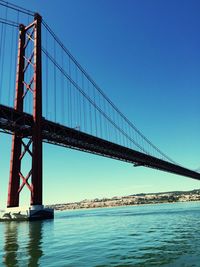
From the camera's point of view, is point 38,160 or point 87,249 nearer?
point 87,249

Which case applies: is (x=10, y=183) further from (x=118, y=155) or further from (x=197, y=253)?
(x=197, y=253)

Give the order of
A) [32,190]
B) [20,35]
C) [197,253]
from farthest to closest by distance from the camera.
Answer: [20,35] < [32,190] < [197,253]

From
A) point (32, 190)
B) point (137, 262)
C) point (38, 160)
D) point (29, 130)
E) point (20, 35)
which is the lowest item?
point (137, 262)

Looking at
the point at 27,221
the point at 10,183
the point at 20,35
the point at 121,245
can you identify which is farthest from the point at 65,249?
the point at 20,35

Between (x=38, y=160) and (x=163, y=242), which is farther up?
(x=38, y=160)

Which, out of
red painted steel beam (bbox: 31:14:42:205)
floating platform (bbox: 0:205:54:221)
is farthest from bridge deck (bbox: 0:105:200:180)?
floating platform (bbox: 0:205:54:221)

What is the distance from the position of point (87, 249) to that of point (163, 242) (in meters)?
3.61

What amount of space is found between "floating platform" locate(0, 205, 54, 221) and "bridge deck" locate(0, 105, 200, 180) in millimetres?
10547

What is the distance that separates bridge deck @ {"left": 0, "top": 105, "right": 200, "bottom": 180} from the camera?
1758 inches

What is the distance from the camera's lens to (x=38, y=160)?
143ft

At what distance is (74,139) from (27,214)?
19131mm

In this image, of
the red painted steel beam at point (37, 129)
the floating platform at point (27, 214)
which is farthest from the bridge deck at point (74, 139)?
the floating platform at point (27, 214)

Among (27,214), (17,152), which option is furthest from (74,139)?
(27,214)

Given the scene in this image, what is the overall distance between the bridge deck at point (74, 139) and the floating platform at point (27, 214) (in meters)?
10.5
